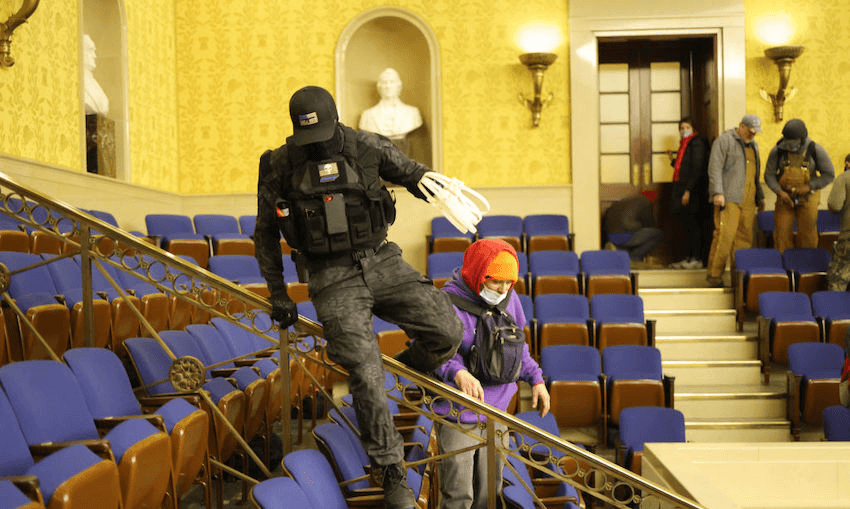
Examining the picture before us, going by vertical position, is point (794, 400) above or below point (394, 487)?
below

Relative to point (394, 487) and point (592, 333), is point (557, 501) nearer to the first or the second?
point (394, 487)

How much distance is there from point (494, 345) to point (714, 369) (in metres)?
3.30

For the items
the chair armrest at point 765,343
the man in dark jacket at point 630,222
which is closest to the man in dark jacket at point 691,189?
the man in dark jacket at point 630,222

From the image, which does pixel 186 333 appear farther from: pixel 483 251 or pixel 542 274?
pixel 542 274

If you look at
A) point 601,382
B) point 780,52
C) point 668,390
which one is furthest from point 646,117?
point 601,382

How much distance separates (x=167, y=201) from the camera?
7.53 metres

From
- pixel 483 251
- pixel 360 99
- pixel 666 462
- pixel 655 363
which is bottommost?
pixel 666 462

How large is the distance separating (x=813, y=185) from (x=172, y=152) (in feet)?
17.9

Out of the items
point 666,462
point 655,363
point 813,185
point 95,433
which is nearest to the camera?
point 95,433

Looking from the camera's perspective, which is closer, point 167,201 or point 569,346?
point 569,346

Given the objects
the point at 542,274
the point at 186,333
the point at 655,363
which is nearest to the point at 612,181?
the point at 542,274

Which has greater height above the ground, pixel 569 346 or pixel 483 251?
pixel 483 251

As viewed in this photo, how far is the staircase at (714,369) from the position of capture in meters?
4.99

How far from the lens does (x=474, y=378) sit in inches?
108
